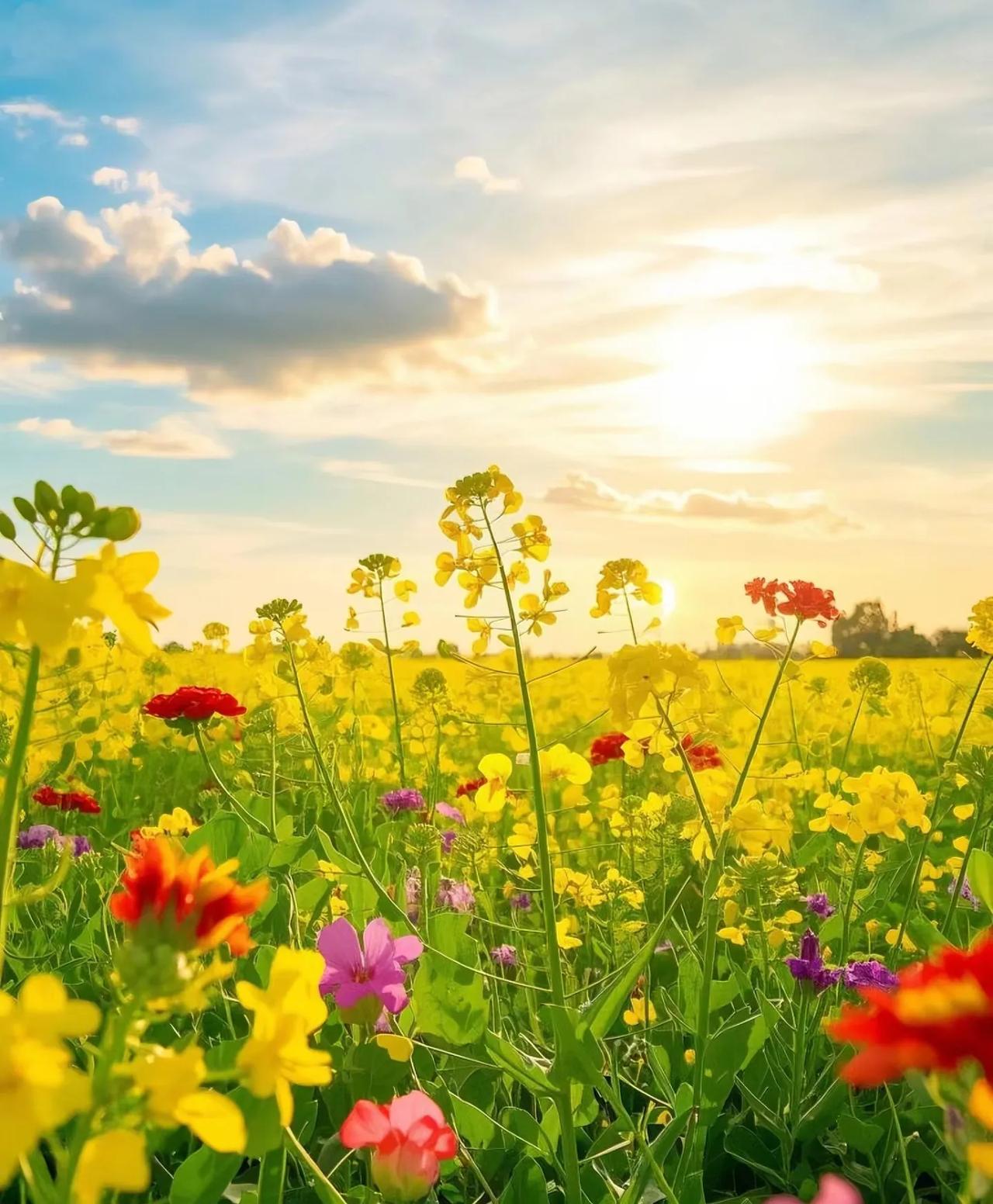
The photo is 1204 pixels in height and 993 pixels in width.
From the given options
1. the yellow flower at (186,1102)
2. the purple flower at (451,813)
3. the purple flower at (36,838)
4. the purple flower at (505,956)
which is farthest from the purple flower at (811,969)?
the purple flower at (36,838)

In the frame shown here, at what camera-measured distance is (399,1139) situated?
1259mm

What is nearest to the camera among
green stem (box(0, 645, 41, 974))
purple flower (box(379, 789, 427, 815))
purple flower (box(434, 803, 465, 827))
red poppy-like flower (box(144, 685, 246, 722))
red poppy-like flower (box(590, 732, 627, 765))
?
green stem (box(0, 645, 41, 974))

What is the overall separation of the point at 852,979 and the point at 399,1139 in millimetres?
1079

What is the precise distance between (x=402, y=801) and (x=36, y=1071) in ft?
9.74

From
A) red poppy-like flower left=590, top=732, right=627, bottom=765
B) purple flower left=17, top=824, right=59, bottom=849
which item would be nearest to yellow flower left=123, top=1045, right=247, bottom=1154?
red poppy-like flower left=590, top=732, right=627, bottom=765

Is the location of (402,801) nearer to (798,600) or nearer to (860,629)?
(798,600)

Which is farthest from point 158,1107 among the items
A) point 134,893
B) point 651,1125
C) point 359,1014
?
point 651,1125

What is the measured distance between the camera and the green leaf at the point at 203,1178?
1.39 m

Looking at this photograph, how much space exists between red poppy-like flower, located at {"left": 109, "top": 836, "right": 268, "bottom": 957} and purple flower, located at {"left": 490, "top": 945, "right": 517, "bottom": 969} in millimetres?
2038

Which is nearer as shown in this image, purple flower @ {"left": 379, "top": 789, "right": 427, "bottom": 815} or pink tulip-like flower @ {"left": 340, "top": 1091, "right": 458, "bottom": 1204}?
pink tulip-like flower @ {"left": 340, "top": 1091, "right": 458, "bottom": 1204}

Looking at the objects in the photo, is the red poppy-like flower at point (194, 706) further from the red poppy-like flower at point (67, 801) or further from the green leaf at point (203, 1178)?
the green leaf at point (203, 1178)

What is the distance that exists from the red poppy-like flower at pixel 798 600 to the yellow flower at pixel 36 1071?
1780mm

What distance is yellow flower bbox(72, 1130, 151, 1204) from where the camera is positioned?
66 centimetres

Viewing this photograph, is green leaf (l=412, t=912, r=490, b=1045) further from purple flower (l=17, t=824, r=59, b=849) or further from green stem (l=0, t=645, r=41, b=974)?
purple flower (l=17, t=824, r=59, b=849)
